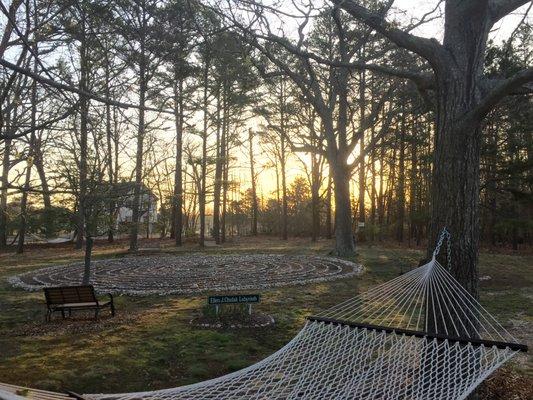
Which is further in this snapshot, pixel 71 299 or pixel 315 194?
pixel 315 194

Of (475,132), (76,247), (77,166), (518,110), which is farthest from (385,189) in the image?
(475,132)

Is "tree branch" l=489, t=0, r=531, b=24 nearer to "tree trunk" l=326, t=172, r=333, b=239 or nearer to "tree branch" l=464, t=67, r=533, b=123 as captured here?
"tree branch" l=464, t=67, r=533, b=123

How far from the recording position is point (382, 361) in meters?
3.75

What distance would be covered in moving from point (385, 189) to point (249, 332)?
83.6 ft

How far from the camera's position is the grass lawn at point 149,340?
4.58 m

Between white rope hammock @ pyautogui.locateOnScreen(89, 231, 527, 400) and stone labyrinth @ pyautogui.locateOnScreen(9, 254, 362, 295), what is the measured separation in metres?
5.31

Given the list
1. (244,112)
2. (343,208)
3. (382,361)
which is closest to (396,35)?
(382,361)

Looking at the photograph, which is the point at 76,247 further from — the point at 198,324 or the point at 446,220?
the point at 446,220

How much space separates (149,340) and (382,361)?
311 cm

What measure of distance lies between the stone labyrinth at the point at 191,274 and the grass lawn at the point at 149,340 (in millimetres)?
716

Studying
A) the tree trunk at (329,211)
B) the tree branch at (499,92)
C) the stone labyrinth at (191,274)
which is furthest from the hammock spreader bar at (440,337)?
the tree trunk at (329,211)

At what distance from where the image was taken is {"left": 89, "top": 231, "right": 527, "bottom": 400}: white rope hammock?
3.28 metres

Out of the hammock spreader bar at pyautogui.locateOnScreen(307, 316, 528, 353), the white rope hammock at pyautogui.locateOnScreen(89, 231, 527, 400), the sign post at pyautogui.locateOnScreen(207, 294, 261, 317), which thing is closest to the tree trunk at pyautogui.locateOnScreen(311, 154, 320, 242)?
the sign post at pyautogui.locateOnScreen(207, 294, 261, 317)

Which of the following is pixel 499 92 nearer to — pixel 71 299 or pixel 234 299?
pixel 234 299
